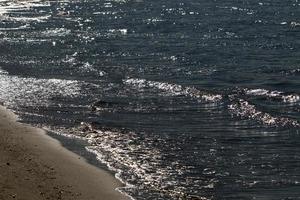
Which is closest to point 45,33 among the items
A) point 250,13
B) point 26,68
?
point 26,68

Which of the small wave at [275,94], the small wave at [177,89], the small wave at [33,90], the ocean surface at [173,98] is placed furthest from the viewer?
the small wave at [33,90]

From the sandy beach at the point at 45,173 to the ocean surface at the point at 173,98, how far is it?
0.93 metres

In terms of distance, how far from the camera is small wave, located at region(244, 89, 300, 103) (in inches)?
1257

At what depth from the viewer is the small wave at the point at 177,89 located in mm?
32719

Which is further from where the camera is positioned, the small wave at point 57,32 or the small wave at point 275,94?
the small wave at point 57,32

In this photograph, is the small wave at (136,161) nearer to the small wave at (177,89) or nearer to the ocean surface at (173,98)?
the ocean surface at (173,98)

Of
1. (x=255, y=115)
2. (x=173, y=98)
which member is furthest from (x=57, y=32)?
(x=255, y=115)

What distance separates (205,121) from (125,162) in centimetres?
683

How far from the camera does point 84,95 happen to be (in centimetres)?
3406

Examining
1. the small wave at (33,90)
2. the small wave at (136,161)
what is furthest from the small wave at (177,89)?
the small wave at (136,161)

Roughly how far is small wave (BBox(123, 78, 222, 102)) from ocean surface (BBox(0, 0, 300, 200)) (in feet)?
0.20

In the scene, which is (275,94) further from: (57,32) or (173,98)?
(57,32)

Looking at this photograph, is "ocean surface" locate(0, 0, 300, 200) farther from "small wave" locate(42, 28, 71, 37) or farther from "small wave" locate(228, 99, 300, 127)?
"small wave" locate(42, 28, 71, 37)

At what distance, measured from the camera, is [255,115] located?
95.0 ft
